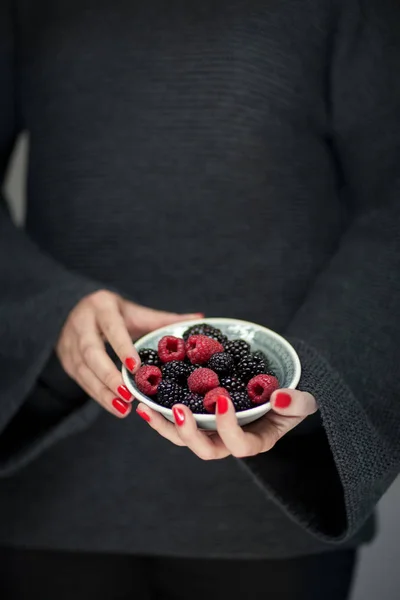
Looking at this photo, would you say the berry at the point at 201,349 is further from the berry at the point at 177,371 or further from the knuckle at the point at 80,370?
the knuckle at the point at 80,370

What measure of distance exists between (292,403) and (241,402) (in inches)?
2.0

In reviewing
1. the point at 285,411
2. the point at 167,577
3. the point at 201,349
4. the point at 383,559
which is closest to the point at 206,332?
the point at 201,349

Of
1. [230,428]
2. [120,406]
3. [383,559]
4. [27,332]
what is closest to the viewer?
[230,428]

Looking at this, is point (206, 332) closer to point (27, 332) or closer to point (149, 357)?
point (149, 357)

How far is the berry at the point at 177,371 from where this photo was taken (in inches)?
22.1

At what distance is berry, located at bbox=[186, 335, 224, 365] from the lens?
569 millimetres

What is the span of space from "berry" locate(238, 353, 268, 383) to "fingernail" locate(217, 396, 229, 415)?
3.4 inches

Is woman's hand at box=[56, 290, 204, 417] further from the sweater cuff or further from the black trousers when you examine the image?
the black trousers

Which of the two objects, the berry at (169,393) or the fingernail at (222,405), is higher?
the fingernail at (222,405)

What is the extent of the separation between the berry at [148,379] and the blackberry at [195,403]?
34 mm

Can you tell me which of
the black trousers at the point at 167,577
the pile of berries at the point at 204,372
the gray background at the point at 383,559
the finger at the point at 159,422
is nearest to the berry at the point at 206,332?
the pile of berries at the point at 204,372

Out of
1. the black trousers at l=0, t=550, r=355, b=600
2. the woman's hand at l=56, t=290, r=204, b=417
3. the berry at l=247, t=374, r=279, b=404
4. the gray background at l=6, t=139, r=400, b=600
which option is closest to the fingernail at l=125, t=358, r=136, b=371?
the woman's hand at l=56, t=290, r=204, b=417

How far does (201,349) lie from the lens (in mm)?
570

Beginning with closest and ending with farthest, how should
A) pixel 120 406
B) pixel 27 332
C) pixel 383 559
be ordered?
1. pixel 120 406
2. pixel 27 332
3. pixel 383 559
